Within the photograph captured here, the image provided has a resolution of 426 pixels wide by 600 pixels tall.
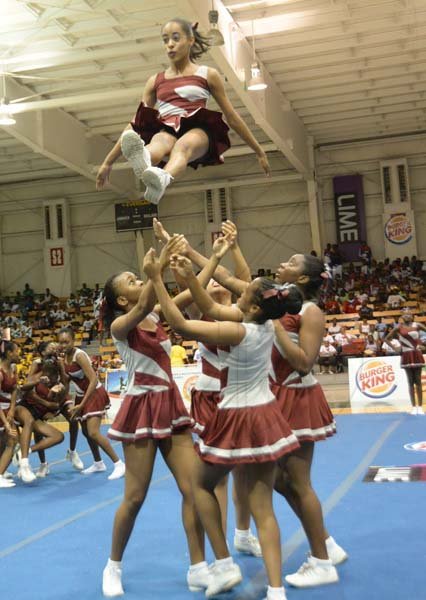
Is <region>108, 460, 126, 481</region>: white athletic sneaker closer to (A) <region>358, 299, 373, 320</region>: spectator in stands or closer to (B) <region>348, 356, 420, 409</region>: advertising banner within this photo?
(B) <region>348, 356, 420, 409</region>: advertising banner

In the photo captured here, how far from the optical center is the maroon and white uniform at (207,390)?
408cm

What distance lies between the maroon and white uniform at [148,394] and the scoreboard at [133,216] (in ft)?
53.7

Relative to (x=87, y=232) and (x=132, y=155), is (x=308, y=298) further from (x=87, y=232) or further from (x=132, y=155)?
(x=87, y=232)

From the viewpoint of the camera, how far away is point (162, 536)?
493 centimetres

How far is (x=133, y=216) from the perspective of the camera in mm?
20234

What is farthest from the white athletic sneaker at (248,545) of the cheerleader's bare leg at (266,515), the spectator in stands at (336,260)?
the spectator in stands at (336,260)

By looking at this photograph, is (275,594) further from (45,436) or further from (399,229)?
(399,229)

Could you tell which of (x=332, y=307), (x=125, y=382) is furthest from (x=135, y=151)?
(x=332, y=307)

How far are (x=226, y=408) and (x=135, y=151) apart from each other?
1.28 meters

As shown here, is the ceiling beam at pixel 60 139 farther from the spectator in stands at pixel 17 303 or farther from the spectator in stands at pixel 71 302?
the spectator in stands at pixel 17 303

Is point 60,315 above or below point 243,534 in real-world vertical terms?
above

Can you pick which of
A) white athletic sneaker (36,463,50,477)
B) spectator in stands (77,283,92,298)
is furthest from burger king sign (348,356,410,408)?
spectator in stands (77,283,92,298)

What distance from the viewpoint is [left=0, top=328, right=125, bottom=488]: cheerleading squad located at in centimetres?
734

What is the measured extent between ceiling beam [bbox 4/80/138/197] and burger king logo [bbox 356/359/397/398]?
864 centimetres
